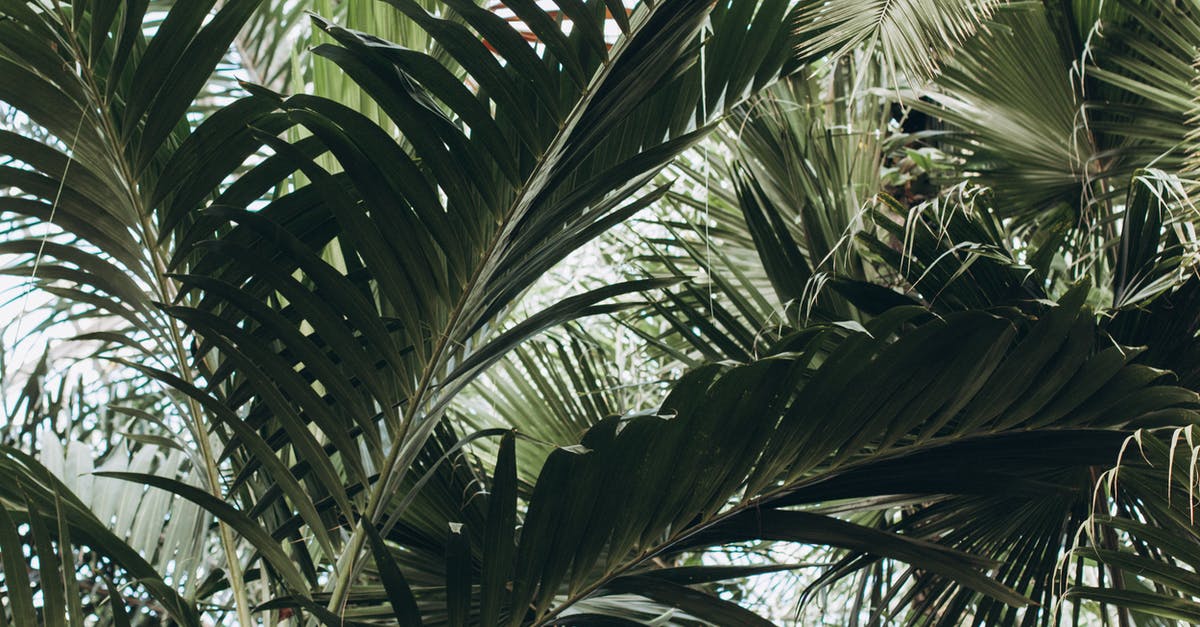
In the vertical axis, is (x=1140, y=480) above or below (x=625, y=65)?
below

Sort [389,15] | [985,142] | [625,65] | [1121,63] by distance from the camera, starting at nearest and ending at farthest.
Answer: [625,65]
[389,15]
[1121,63]
[985,142]

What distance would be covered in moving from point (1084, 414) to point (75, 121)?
0.88 m

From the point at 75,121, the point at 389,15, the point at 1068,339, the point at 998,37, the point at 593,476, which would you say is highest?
the point at 998,37

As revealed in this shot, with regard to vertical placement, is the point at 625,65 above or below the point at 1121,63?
below

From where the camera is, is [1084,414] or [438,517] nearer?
[1084,414]

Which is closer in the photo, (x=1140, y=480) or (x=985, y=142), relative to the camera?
(x=1140, y=480)

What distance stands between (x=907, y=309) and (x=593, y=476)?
0.92 ft

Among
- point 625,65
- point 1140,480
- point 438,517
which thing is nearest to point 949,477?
point 1140,480

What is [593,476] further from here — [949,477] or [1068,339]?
[1068,339]

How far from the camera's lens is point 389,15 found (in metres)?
0.98

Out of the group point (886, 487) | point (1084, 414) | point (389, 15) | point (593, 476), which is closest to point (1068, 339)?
point (1084, 414)

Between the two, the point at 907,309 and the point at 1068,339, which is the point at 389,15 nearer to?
the point at 907,309

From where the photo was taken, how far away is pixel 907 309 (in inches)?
28.9

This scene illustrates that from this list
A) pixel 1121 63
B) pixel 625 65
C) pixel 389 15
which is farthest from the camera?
pixel 1121 63
